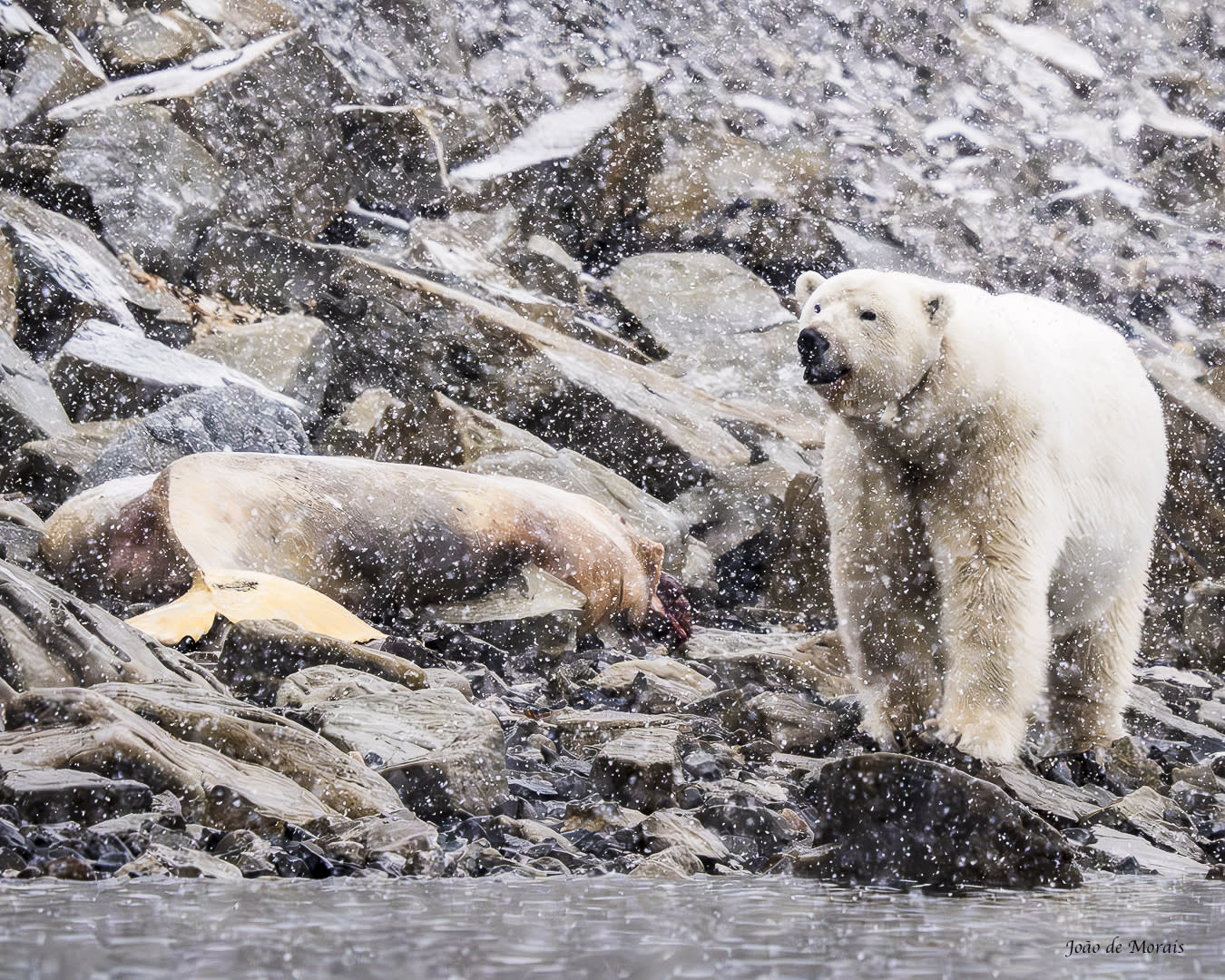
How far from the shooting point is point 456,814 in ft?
9.97

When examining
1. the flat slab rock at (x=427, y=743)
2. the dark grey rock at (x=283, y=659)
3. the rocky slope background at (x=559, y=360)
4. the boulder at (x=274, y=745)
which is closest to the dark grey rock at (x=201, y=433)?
the rocky slope background at (x=559, y=360)

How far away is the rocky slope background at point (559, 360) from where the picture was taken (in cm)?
292

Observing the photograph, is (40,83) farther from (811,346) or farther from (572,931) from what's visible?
(572,931)

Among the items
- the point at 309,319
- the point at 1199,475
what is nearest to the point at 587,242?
the point at 309,319

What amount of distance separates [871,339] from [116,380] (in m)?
5.47

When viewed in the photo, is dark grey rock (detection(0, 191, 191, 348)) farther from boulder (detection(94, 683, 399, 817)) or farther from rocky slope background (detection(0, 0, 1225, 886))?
boulder (detection(94, 683, 399, 817))

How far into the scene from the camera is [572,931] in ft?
6.63

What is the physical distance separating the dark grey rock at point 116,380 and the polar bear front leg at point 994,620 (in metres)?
5.02

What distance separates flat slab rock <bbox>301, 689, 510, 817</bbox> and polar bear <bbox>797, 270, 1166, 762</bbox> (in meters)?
1.66

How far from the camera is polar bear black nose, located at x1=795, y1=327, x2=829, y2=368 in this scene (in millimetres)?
4223

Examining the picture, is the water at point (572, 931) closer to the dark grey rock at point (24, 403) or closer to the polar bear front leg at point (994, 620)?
the polar bear front leg at point (994, 620)

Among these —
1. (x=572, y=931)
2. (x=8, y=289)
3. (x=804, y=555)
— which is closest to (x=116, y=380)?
(x=8, y=289)

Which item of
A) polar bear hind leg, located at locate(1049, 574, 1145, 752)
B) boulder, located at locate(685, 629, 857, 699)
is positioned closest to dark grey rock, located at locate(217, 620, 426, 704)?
boulder, located at locate(685, 629, 857, 699)

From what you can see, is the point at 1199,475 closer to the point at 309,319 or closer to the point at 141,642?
the point at 309,319
